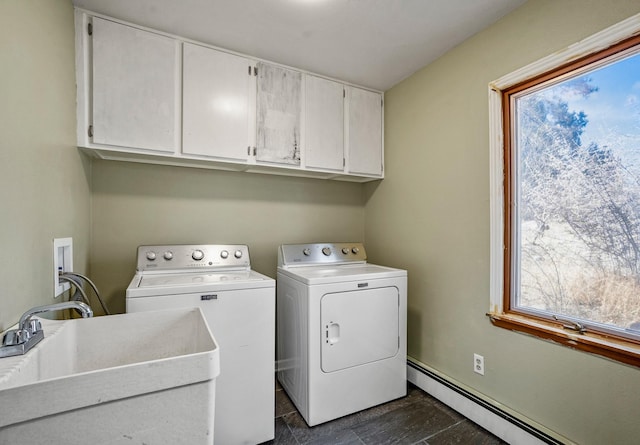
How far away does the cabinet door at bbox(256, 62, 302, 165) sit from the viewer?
6.86 ft

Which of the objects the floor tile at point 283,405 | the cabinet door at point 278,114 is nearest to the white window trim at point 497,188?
the cabinet door at point 278,114

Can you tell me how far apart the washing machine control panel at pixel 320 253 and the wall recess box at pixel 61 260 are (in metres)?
1.19

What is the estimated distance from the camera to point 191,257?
198cm

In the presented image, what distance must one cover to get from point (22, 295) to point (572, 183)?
232 centimetres

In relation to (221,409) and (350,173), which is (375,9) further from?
(221,409)

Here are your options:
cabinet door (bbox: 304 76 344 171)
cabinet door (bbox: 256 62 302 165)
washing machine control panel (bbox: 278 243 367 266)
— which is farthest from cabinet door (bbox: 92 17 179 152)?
washing machine control panel (bbox: 278 243 367 266)

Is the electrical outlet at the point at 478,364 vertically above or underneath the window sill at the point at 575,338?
underneath

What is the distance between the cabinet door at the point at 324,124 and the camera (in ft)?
7.41

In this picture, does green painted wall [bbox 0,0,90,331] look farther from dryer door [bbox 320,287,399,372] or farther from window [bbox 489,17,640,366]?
window [bbox 489,17,640,366]

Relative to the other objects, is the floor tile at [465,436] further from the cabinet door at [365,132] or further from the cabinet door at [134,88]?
the cabinet door at [134,88]

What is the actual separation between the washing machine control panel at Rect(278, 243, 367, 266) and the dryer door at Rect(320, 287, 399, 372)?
19.7 inches

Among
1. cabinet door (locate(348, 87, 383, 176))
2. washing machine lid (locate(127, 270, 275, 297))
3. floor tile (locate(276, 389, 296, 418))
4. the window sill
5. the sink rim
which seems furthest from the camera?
cabinet door (locate(348, 87, 383, 176))

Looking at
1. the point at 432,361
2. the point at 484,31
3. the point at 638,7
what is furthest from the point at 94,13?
the point at 432,361

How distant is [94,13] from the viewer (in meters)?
1.65
